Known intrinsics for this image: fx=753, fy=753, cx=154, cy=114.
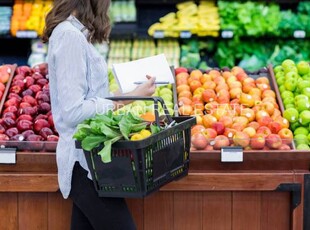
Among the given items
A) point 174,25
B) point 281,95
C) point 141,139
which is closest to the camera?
point 141,139

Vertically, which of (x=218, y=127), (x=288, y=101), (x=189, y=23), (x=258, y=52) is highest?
(x=189, y=23)

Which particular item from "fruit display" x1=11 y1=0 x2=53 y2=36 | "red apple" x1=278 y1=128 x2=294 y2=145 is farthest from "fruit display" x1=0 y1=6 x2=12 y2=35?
"red apple" x1=278 y1=128 x2=294 y2=145

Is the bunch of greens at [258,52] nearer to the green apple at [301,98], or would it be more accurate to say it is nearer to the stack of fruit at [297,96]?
the stack of fruit at [297,96]

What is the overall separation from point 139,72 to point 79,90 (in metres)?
0.54

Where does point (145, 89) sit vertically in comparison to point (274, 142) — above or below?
above

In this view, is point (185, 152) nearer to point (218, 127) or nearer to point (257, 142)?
point (257, 142)

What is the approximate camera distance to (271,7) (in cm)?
698

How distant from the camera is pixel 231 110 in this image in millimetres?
3959

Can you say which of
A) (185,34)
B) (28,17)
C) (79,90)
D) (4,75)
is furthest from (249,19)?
(79,90)

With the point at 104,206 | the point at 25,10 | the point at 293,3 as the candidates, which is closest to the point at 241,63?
the point at 293,3

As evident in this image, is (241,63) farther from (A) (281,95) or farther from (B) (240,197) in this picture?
(B) (240,197)

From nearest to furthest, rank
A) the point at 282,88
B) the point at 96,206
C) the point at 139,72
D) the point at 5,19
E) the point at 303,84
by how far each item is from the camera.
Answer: the point at 96,206 < the point at 139,72 < the point at 303,84 < the point at 282,88 < the point at 5,19

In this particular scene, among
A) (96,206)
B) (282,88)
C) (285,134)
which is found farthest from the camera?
(282,88)

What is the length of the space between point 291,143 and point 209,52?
12.2ft
